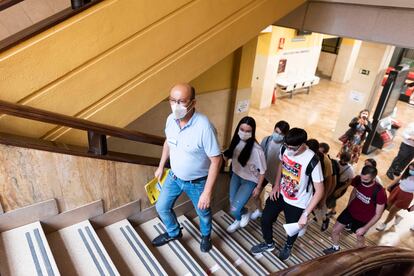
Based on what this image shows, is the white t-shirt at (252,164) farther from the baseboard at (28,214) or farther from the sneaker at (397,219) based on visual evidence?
the sneaker at (397,219)

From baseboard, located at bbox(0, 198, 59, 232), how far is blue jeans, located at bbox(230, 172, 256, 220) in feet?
5.93

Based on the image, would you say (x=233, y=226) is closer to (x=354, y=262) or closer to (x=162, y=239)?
(x=162, y=239)

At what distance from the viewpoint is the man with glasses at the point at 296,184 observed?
7.98ft

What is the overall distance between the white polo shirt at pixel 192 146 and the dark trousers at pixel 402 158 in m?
5.83

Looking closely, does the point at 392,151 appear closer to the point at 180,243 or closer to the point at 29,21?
the point at 180,243

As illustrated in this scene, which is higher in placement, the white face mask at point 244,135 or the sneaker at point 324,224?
the white face mask at point 244,135

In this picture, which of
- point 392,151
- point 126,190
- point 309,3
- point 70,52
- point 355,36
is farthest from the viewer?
point 392,151

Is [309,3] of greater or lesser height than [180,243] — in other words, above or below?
above

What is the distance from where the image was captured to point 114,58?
2.23m

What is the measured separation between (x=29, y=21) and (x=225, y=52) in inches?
80.1

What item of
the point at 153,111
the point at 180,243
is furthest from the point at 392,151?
the point at 180,243

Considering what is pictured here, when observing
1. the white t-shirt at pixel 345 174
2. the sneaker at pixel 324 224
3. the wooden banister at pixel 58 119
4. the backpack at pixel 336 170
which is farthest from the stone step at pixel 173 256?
the sneaker at pixel 324 224

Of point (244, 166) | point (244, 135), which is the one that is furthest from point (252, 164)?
point (244, 135)

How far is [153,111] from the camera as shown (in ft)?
14.3
